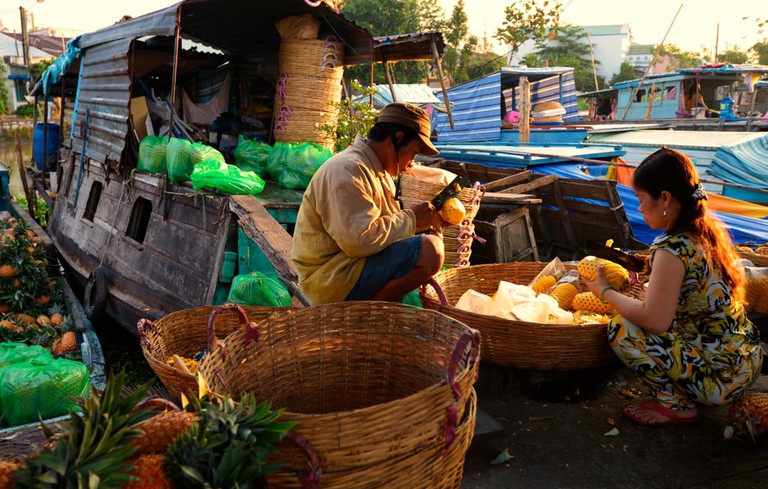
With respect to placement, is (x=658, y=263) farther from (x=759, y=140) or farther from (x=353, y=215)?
(x=759, y=140)

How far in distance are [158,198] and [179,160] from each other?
2.76ft

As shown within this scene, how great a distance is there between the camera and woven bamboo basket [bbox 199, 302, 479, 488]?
4.73ft

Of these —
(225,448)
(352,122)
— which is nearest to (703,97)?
(352,122)

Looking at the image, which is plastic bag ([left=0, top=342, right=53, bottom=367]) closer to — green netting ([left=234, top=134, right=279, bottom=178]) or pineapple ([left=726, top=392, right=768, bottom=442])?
green netting ([left=234, top=134, right=279, bottom=178])

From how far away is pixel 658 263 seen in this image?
2.70 metres

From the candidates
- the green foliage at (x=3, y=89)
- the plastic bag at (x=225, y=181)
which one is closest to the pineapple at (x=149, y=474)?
the plastic bag at (x=225, y=181)

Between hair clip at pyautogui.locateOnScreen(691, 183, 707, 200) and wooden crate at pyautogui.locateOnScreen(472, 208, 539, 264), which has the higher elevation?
hair clip at pyautogui.locateOnScreen(691, 183, 707, 200)

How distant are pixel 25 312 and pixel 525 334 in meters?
6.27

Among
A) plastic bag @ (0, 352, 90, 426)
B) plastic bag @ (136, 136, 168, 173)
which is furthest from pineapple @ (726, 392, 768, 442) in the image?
plastic bag @ (136, 136, 168, 173)

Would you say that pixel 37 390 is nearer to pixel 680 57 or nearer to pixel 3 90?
pixel 3 90

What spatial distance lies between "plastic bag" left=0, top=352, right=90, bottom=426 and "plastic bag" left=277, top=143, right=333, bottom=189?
3528 millimetres

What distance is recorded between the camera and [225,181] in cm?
553

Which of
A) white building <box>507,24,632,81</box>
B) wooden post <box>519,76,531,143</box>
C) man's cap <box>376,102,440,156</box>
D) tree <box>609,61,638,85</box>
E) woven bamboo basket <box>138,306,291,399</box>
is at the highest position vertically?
white building <box>507,24,632,81</box>

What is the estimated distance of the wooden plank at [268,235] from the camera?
4074mm
